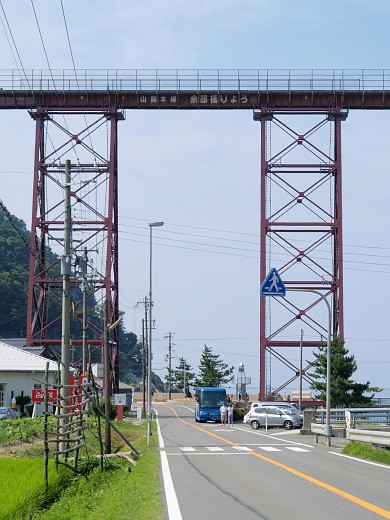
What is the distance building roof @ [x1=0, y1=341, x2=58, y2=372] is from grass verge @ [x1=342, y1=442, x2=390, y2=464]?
32385mm

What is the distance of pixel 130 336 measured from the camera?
16950cm

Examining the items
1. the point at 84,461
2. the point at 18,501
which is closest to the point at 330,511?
the point at 18,501

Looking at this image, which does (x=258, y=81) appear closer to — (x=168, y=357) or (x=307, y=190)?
(x=307, y=190)

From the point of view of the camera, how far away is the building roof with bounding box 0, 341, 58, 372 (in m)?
54.6

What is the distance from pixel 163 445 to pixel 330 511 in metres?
19.6

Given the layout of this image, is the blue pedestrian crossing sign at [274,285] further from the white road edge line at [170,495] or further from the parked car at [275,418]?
the parked car at [275,418]

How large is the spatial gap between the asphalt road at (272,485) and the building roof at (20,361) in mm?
29314

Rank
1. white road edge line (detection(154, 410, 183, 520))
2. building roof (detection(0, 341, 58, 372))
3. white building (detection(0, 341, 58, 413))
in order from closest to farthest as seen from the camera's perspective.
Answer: white road edge line (detection(154, 410, 183, 520)) < building roof (detection(0, 341, 58, 372)) < white building (detection(0, 341, 58, 413))

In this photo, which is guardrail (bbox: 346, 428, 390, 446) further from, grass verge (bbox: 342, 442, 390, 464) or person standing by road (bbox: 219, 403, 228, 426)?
person standing by road (bbox: 219, 403, 228, 426)

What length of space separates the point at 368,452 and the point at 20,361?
120ft

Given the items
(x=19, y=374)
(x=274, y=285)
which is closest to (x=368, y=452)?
(x=274, y=285)

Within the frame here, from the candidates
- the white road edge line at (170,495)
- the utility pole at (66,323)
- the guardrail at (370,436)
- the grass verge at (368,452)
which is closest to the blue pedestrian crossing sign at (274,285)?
the guardrail at (370,436)

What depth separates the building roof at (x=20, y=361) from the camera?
54644 mm

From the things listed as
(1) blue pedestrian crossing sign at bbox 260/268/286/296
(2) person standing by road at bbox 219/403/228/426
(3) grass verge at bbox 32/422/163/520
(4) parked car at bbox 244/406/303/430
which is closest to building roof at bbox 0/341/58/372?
(2) person standing by road at bbox 219/403/228/426
